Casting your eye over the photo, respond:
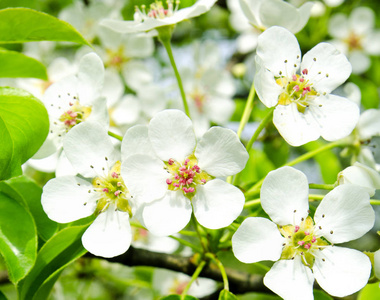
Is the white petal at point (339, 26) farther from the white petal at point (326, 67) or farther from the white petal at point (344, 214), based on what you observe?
the white petal at point (344, 214)

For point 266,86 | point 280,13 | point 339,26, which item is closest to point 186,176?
point 266,86

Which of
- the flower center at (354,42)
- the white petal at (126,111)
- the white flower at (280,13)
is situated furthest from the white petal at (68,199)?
the flower center at (354,42)

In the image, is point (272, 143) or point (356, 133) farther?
point (272, 143)

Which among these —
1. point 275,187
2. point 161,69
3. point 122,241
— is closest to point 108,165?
point 122,241

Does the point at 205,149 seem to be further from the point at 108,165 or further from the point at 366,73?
the point at 366,73

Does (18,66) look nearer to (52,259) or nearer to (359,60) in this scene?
(52,259)
